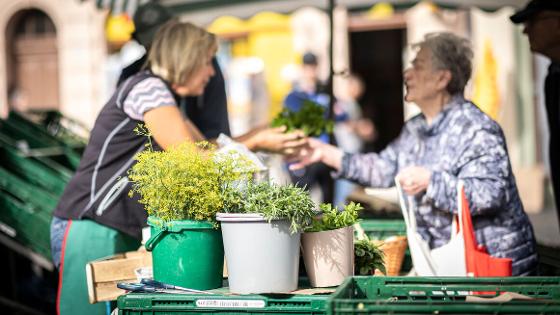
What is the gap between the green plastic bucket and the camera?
2855mm

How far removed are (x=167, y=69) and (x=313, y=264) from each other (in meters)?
1.56

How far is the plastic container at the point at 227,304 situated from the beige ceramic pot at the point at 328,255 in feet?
0.70

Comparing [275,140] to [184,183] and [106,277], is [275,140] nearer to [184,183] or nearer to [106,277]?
[106,277]

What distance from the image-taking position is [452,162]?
3.92m

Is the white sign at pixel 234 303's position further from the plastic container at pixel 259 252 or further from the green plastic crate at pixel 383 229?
the green plastic crate at pixel 383 229

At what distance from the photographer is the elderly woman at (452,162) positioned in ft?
12.4

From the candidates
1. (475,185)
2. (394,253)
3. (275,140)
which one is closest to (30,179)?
(275,140)

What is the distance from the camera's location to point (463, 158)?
3867 millimetres

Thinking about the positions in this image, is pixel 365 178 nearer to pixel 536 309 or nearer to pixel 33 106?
pixel 536 309

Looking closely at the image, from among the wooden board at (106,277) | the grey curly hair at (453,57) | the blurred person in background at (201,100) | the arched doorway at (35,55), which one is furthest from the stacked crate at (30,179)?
the arched doorway at (35,55)

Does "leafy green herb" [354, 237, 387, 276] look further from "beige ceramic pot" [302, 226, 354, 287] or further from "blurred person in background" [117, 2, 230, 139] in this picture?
"blurred person in background" [117, 2, 230, 139]

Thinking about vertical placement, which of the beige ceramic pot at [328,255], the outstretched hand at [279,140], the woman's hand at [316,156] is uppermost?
the outstretched hand at [279,140]

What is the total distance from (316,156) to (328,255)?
6.28 ft

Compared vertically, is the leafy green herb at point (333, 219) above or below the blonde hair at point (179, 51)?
below
